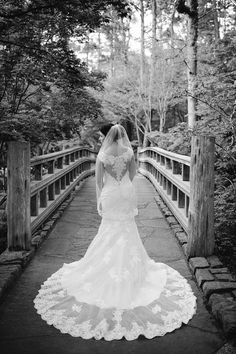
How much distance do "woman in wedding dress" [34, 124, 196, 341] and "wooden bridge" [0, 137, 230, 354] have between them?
0.10 m

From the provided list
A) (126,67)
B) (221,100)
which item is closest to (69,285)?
(221,100)

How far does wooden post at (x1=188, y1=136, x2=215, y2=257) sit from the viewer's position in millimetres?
4273

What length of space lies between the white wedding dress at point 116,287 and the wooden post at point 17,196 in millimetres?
863

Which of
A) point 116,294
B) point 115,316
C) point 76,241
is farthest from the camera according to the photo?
point 76,241

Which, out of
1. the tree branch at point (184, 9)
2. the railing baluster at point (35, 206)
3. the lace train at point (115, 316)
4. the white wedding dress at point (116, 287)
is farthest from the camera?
the tree branch at point (184, 9)

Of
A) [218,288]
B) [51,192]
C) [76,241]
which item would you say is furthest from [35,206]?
[218,288]

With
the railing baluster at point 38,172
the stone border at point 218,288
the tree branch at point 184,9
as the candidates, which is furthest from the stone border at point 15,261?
the tree branch at point 184,9

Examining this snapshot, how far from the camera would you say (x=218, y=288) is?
3.36m

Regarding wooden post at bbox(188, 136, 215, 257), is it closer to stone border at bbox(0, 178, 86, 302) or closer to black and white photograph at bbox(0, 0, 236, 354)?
black and white photograph at bbox(0, 0, 236, 354)

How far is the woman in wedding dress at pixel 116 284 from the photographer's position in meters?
2.86

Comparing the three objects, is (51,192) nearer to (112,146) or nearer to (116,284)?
(112,146)

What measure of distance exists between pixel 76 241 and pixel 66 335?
265 cm

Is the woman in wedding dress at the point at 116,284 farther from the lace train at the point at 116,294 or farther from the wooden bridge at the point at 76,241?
the wooden bridge at the point at 76,241

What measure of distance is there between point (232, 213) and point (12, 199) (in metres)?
3.12
